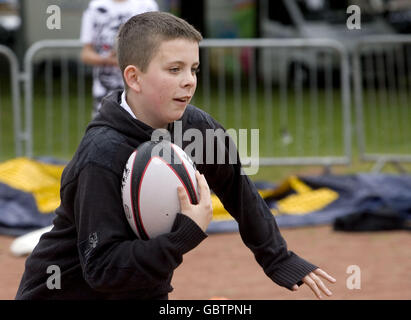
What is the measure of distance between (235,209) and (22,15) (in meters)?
19.2

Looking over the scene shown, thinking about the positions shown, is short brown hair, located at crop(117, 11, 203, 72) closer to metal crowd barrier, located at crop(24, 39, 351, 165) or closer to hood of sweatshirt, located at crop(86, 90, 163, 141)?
hood of sweatshirt, located at crop(86, 90, 163, 141)

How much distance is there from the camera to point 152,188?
3361mm

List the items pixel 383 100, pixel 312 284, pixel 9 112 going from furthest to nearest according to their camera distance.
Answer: pixel 9 112 → pixel 383 100 → pixel 312 284

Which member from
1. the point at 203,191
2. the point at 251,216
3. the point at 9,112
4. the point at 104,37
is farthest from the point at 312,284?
the point at 9,112

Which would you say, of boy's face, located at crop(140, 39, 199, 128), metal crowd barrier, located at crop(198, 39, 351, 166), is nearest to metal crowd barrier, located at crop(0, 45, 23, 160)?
metal crowd barrier, located at crop(198, 39, 351, 166)

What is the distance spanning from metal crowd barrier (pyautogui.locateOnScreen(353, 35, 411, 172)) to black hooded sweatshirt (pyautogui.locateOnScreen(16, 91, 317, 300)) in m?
6.24

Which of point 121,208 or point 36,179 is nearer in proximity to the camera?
point 121,208

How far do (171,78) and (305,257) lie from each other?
3.46 meters

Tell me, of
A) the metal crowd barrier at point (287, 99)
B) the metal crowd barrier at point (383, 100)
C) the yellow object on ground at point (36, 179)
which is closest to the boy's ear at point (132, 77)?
the yellow object on ground at point (36, 179)

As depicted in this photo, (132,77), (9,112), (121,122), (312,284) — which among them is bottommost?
(9,112)

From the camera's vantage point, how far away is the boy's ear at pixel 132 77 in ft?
11.3

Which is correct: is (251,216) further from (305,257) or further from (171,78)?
(305,257)
